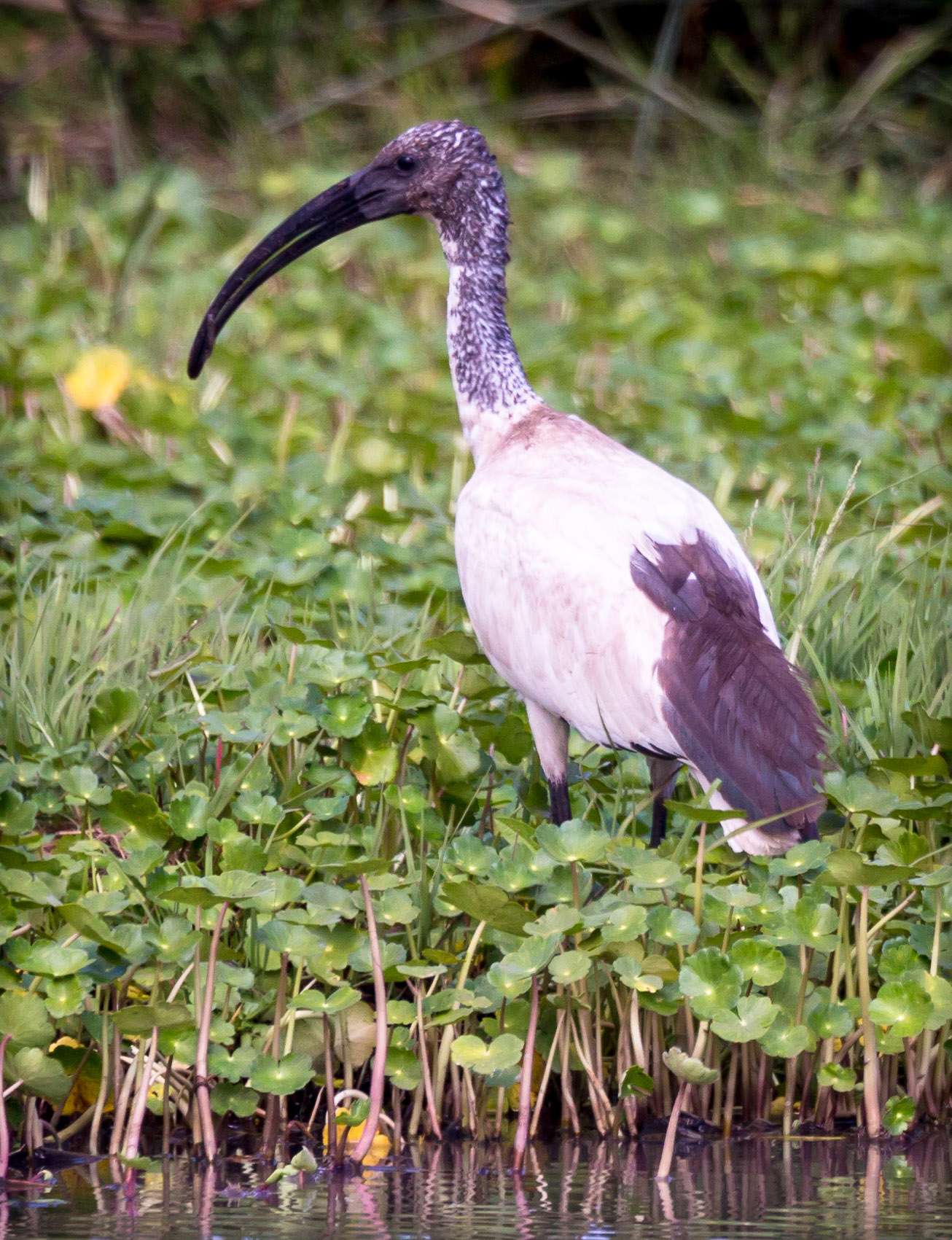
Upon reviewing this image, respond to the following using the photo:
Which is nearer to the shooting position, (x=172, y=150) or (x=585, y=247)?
(x=585, y=247)

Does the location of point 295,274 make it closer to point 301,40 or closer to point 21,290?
point 21,290

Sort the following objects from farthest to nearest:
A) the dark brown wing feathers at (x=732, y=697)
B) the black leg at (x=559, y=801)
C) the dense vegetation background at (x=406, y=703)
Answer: the black leg at (x=559, y=801) → the dark brown wing feathers at (x=732, y=697) → the dense vegetation background at (x=406, y=703)

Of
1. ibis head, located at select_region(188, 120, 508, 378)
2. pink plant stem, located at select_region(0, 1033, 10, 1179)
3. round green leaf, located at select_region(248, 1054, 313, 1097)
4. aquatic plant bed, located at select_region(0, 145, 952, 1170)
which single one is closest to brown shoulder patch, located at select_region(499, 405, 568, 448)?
aquatic plant bed, located at select_region(0, 145, 952, 1170)

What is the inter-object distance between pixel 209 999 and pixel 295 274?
6.03 m

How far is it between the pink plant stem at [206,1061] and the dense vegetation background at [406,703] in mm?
10

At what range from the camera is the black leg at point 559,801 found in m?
3.50

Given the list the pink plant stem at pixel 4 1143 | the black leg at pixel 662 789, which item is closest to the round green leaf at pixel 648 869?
the black leg at pixel 662 789

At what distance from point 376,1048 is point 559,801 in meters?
0.80

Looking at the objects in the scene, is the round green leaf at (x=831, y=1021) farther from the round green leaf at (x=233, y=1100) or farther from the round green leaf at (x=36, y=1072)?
the round green leaf at (x=36, y=1072)

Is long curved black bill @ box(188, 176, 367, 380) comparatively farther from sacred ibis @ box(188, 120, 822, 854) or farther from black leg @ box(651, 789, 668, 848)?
black leg @ box(651, 789, 668, 848)

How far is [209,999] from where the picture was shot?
2832mm

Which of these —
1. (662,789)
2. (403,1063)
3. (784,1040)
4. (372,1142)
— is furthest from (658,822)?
(372,1142)

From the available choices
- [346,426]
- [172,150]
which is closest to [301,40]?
[172,150]

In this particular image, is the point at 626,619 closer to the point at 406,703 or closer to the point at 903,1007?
the point at 406,703
